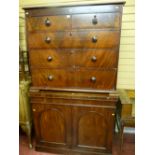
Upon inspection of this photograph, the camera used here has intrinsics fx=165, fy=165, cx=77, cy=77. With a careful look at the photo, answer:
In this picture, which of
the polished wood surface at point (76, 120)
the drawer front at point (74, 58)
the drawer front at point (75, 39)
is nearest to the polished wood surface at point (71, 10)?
the drawer front at point (75, 39)

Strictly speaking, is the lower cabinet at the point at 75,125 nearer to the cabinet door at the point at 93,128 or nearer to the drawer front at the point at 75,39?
the cabinet door at the point at 93,128

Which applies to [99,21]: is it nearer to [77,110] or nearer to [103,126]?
[77,110]

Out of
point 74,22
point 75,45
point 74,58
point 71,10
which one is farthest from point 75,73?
point 71,10

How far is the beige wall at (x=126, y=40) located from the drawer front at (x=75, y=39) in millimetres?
624

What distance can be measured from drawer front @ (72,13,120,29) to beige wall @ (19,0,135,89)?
588 mm

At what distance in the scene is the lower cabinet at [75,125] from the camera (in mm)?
1790

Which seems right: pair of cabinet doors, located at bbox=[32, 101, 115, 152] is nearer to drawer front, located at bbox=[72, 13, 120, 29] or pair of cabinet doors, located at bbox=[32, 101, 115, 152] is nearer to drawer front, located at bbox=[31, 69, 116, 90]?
drawer front, located at bbox=[31, 69, 116, 90]

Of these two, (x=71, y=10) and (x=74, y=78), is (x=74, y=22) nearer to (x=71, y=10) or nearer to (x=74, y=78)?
(x=71, y=10)

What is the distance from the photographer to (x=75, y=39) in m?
1.66

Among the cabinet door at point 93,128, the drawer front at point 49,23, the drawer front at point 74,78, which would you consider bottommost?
the cabinet door at point 93,128

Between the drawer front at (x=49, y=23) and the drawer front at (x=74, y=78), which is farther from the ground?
the drawer front at (x=49, y=23)

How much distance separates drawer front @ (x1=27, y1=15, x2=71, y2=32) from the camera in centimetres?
165

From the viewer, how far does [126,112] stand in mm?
1826
